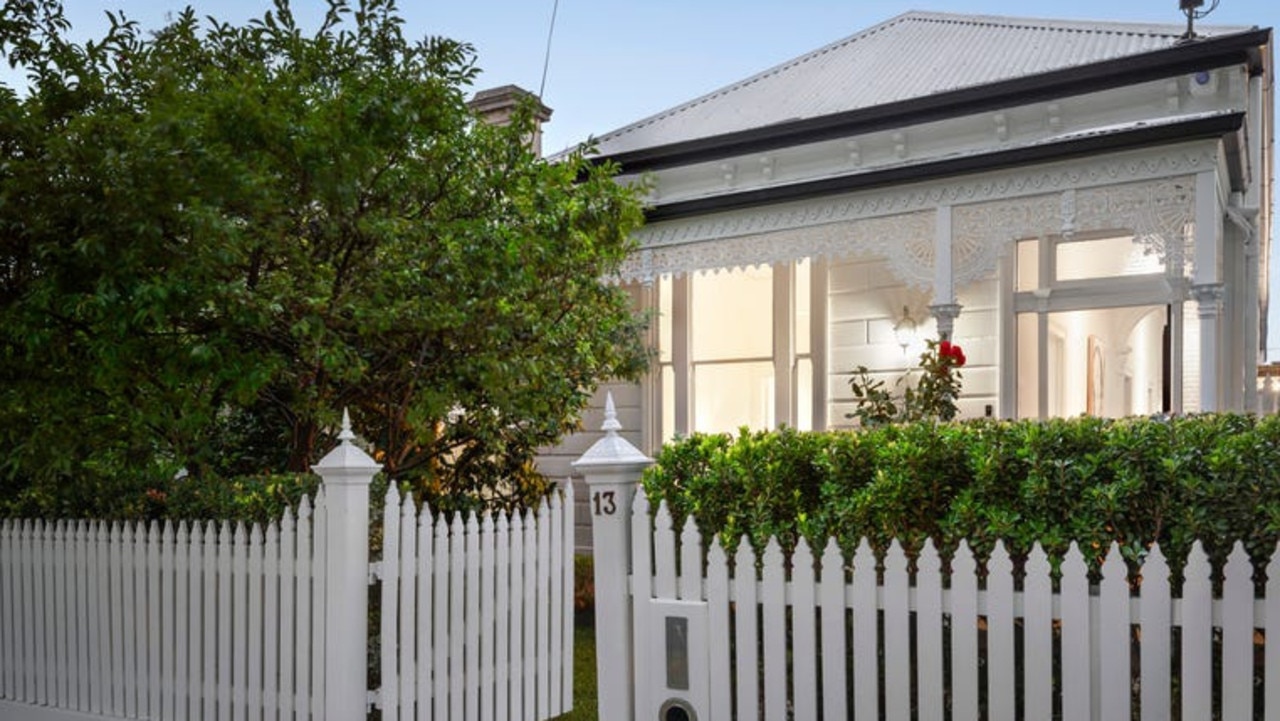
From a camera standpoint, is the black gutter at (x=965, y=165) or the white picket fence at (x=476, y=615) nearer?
the white picket fence at (x=476, y=615)

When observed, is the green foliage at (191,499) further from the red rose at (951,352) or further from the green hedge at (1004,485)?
the red rose at (951,352)

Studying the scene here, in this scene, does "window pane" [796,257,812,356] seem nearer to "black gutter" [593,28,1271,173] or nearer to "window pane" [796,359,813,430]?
"window pane" [796,359,813,430]

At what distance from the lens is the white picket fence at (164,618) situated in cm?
674

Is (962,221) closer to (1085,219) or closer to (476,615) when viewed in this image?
(1085,219)

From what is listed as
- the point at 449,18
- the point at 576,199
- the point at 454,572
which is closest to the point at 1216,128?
the point at 576,199

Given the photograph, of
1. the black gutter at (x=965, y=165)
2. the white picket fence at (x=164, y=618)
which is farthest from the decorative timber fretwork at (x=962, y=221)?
the white picket fence at (x=164, y=618)

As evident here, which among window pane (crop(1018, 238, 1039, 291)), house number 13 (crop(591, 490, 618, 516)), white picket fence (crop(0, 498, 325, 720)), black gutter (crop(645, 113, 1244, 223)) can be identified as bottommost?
white picket fence (crop(0, 498, 325, 720))

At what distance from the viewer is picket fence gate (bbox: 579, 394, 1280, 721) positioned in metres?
3.78

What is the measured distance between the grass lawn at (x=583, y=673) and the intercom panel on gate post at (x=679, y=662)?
3850mm

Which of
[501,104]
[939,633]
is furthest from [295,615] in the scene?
[501,104]

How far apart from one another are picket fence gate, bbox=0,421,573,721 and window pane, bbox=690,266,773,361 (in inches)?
242

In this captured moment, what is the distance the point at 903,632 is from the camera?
426cm

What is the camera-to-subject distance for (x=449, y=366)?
862 centimetres

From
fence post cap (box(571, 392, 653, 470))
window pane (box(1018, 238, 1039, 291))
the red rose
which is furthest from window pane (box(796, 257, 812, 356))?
fence post cap (box(571, 392, 653, 470))
